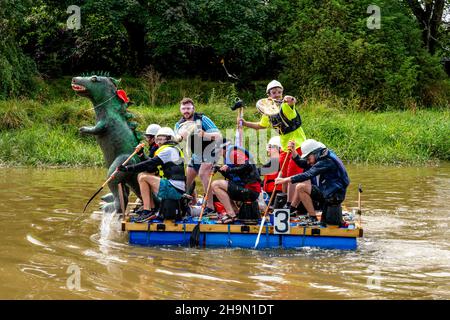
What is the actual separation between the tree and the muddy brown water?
19.5 meters

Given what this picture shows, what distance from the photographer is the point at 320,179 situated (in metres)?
8.17

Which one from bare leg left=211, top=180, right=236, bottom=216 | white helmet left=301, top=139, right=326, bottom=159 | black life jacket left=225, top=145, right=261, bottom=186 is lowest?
bare leg left=211, top=180, right=236, bottom=216

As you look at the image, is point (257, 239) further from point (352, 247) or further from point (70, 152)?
point (70, 152)

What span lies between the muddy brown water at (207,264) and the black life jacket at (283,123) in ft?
5.53

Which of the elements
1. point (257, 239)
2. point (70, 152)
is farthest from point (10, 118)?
point (257, 239)

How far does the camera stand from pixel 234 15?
73.9ft

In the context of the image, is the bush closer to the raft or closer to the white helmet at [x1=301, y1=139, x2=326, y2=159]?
the white helmet at [x1=301, y1=139, x2=326, y2=159]

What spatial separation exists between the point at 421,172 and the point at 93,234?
8.73 m

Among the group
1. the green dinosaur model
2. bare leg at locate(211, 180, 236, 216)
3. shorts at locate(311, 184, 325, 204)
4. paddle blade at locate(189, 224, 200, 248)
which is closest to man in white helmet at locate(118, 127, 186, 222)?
bare leg at locate(211, 180, 236, 216)

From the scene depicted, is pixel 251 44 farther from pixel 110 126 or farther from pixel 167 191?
pixel 167 191

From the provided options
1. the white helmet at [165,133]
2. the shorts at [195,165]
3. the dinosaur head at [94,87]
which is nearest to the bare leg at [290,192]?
the shorts at [195,165]

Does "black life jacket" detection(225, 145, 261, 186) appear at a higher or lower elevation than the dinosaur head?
lower

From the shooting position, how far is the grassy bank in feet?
52.3

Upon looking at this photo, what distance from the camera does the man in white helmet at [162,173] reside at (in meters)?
8.33
